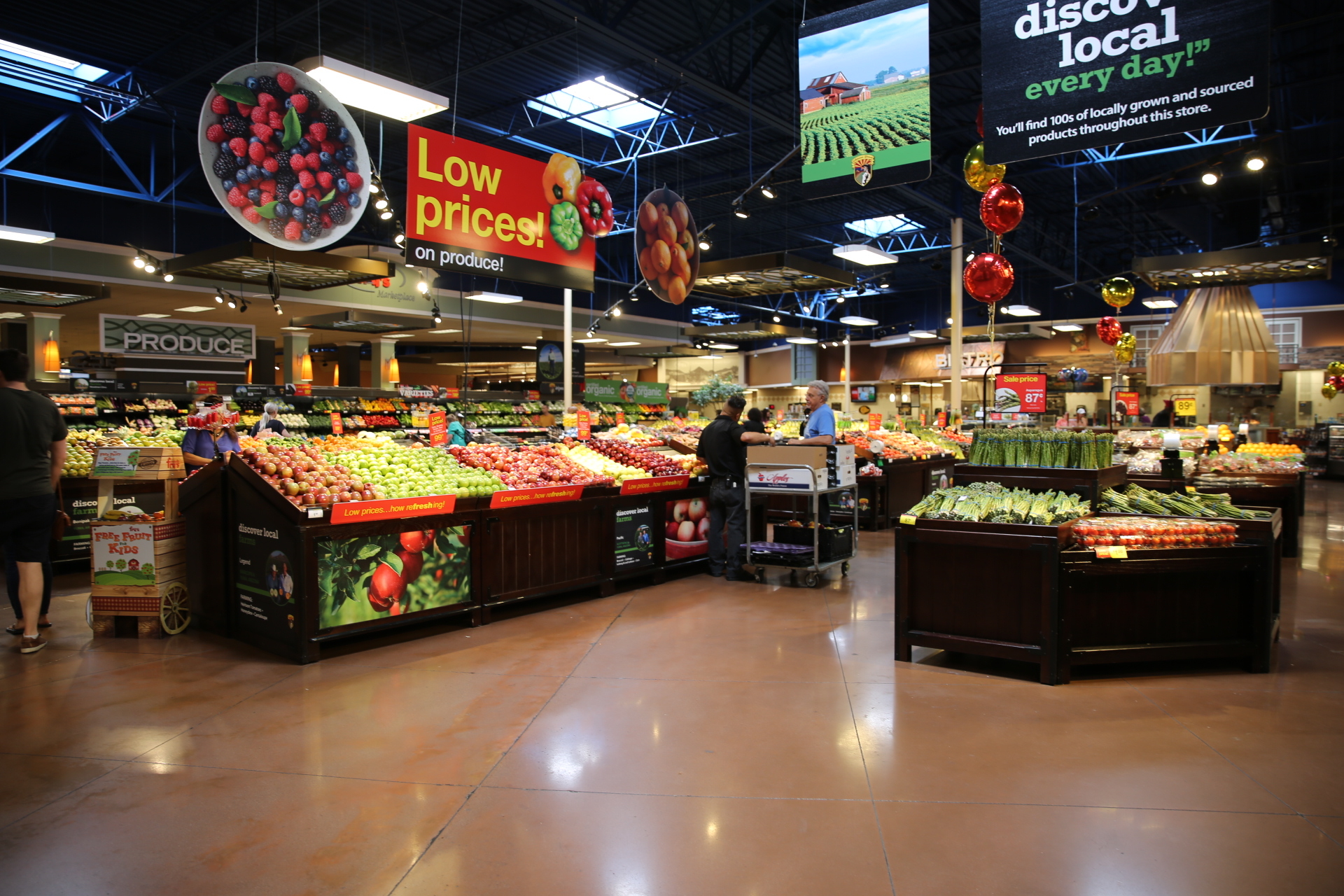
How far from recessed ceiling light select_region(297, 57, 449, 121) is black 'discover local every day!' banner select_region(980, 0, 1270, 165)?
3.19 meters

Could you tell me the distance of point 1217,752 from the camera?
129 inches

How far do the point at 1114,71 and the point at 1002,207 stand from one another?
2.50 meters

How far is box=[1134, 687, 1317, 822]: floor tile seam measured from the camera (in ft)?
9.35

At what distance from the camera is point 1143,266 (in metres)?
10.8

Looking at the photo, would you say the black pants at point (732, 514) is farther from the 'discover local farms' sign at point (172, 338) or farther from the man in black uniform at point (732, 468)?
the 'discover local farms' sign at point (172, 338)

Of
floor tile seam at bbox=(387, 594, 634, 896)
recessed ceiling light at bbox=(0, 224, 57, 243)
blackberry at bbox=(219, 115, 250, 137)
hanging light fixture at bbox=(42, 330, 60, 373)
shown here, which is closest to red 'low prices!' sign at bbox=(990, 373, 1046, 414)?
floor tile seam at bbox=(387, 594, 634, 896)

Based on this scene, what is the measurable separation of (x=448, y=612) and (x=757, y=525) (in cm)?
345

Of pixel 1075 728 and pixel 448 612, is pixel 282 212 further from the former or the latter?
pixel 1075 728

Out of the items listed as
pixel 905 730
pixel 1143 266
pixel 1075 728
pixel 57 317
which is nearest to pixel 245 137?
pixel 905 730

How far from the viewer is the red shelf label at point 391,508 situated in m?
4.66

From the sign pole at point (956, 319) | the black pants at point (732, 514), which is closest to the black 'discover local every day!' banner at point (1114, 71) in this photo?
the black pants at point (732, 514)

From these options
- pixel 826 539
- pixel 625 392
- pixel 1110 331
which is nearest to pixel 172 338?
pixel 625 392

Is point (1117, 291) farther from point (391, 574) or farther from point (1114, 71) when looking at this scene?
point (391, 574)

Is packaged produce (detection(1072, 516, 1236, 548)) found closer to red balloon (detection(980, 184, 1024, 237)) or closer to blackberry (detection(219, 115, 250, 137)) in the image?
red balloon (detection(980, 184, 1024, 237))
